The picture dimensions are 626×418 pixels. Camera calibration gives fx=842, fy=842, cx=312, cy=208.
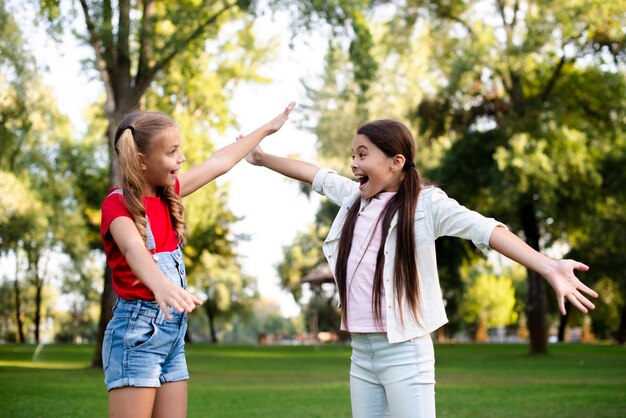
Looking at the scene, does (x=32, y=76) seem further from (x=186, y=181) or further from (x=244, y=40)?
(x=186, y=181)

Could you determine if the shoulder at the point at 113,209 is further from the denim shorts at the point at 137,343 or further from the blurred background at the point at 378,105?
the blurred background at the point at 378,105

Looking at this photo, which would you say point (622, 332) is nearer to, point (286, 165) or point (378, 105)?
point (378, 105)

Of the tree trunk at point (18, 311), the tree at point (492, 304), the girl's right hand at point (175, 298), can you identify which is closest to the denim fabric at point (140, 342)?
the girl's right hand at point (175, 298)

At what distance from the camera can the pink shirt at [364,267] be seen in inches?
151

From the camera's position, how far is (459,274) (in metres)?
32.2

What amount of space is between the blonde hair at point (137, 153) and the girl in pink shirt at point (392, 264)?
2.77 feet

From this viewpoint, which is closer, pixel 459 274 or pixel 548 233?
pixel 548 233

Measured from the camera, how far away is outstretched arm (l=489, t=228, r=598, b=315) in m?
3.22

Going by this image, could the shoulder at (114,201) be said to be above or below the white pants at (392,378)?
above

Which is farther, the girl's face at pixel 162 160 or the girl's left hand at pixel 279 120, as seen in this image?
the girl's left hand at pixel 279 120

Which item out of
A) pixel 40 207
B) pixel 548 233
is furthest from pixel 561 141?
pixel 40 207

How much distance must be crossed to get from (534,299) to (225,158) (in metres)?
23.9

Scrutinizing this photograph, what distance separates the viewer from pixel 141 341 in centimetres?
347

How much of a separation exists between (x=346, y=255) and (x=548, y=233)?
2576cm
